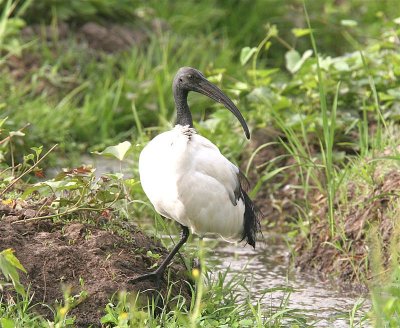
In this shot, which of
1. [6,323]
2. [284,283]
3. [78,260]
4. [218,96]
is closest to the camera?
[6,323]

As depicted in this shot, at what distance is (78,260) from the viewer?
193 inches

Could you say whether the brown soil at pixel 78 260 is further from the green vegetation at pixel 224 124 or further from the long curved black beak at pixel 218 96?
the long curved black beak at pixel 218 96

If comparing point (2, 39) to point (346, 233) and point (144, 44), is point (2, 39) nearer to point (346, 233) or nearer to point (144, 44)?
point (144, 44)

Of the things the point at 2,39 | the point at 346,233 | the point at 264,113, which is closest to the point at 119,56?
the point at 2,39

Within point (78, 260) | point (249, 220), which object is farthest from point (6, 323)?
point (249, 220)

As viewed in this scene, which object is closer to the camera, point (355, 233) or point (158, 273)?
point (158, 273)

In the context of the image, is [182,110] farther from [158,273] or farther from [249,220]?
[158,273]

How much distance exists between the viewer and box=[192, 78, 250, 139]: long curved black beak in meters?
5.46

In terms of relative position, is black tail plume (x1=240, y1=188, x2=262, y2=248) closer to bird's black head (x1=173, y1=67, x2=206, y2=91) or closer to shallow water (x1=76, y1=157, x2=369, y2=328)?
shallow water (x1=76, y1=157, x2=369, y2=328)

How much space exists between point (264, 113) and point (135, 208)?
1.25 meters

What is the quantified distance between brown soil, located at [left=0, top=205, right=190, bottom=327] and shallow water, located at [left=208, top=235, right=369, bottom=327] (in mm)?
628

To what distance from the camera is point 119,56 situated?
985 centimetres

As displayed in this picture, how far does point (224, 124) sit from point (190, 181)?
275cm

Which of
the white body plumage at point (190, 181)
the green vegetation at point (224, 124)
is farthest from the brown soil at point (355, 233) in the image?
the white body plumage at point (190, 181)
